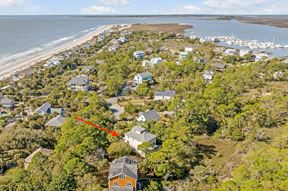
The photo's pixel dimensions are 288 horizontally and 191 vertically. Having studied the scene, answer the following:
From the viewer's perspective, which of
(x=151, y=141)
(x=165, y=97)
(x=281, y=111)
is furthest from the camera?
(x=165, y=97)

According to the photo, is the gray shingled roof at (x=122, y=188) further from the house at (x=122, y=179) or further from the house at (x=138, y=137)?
the house at (x=138, y=137)

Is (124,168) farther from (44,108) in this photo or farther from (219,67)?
(219,67)

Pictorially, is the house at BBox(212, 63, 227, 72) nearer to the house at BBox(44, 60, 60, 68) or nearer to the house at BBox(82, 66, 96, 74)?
the house at BBox(82, 66, 96, 74)

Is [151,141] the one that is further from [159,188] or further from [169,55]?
[169,55]

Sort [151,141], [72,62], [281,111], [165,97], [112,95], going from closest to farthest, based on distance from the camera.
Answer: [151,141]
[281,111]
[165,97]
[112,95]
[72,62]

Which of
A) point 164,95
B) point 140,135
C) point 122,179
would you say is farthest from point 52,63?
point 122,179

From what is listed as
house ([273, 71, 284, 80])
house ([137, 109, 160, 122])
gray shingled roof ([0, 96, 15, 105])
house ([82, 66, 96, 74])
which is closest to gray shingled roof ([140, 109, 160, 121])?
house ([137, 109, 160, 122])

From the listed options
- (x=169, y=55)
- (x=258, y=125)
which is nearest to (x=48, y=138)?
(x=258, y=125)

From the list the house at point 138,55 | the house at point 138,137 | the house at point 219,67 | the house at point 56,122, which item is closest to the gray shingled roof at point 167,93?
the house at point 138,137
